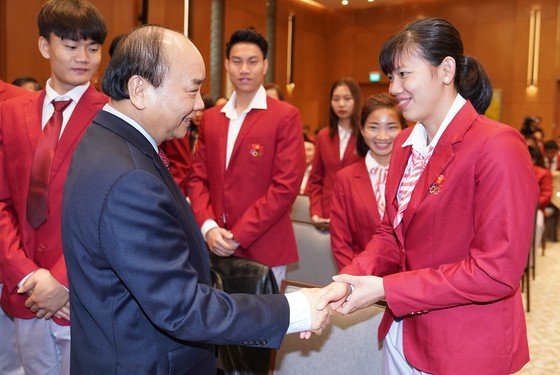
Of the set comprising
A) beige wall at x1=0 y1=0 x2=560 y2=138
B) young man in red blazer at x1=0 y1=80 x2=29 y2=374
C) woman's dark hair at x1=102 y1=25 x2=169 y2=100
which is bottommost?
young man in red blazer at x1=0 y1=80 x2=29 y2=374

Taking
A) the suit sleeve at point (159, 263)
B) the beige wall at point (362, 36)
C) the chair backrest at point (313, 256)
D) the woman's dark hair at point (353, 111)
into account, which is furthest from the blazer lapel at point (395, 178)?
the beige wall at point (362, 36)

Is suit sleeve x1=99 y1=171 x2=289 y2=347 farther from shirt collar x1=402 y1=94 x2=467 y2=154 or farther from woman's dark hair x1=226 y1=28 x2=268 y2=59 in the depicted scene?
woman's dark hair x1=226 y1=28 x2=268 y2=59

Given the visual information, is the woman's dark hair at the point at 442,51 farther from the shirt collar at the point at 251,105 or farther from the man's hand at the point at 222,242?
the man's hand at the point at 222,242

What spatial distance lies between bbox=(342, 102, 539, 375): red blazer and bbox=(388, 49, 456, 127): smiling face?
7 cm

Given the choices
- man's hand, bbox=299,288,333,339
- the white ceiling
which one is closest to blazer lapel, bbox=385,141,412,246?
man's hand, bbox=299,288,333,339

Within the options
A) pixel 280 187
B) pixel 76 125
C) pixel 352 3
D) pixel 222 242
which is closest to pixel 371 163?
pixel 280 187

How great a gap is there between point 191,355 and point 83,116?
3.60 ft

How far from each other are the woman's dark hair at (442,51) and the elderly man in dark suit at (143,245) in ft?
1.95

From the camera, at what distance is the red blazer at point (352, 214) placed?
271 centimetres

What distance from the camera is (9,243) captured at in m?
2.04

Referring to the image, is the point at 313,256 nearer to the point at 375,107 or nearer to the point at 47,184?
the point at 375,107

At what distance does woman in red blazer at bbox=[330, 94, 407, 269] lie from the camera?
8.96ft

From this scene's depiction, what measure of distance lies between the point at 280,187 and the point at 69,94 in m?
1.13

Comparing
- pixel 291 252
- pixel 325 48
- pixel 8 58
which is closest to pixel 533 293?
pixel 291 252
